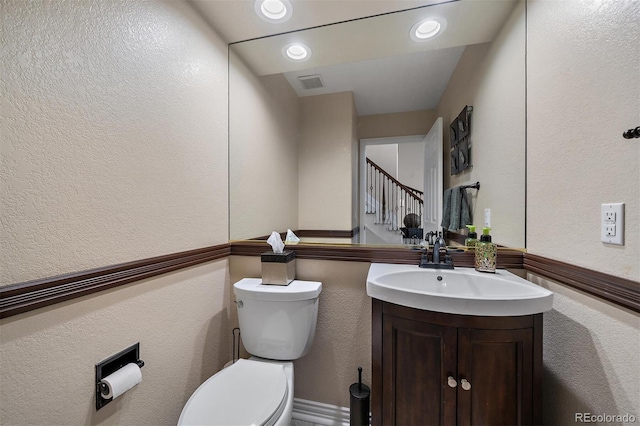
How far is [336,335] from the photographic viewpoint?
4.63ft

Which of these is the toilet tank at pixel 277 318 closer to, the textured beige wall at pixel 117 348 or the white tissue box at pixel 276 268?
the white tissue box at pixel 276 268

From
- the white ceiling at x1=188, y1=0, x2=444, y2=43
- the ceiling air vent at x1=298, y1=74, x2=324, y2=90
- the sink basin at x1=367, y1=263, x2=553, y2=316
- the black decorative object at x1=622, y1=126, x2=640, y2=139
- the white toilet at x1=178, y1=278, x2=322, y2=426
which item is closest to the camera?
the black decorative object at x1=622, y1=126, x2=640, y2=139

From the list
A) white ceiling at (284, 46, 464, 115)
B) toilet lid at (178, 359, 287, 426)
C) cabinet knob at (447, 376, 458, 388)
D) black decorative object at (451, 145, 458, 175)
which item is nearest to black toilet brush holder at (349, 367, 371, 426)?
toilet lid at (178, 359, 287, 426)

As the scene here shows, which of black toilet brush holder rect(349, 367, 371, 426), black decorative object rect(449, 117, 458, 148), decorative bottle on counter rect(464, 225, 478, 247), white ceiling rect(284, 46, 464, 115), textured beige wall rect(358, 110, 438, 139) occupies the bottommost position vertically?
black toilet brush holder rect(349, 367, 371, 426)

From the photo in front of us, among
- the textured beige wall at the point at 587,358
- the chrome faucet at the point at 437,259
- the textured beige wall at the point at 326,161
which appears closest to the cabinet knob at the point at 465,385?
the textured beige wall at the point at 587,358

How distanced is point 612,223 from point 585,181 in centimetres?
18

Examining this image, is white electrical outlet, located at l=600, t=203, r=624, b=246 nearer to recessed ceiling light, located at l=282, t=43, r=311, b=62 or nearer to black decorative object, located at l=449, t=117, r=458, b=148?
black decorative object, located at l=449, t=117, r=458, b=148

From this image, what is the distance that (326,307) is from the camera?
142 centimetres

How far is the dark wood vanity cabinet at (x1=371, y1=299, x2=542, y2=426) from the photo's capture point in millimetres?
844

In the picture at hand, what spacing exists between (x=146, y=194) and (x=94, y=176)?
20 cm

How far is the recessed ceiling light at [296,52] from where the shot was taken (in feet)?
5.31

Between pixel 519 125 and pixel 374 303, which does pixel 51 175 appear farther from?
pixel 519 125

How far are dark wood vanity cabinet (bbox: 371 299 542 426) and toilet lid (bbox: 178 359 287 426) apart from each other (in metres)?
A: 0.49

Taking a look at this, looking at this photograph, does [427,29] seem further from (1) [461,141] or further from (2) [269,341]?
(2) [269,341]
